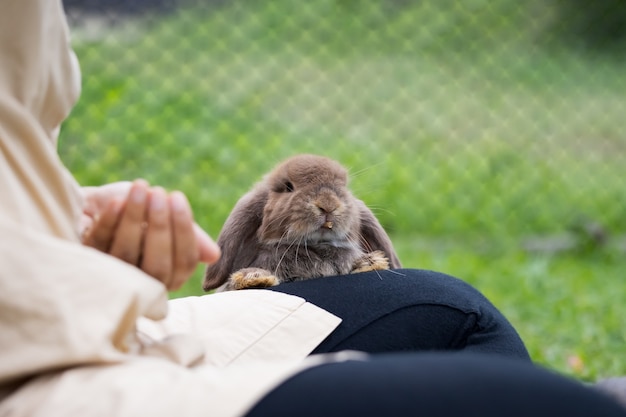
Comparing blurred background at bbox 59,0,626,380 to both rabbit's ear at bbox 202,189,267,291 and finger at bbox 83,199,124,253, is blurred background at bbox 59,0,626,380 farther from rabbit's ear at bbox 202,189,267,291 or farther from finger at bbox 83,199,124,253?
finger at bbox 83,199,124,253

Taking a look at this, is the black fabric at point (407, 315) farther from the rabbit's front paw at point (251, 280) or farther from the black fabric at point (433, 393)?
the black fabric at point (433, 393)

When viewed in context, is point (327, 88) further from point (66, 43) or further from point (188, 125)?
point (66, 43)

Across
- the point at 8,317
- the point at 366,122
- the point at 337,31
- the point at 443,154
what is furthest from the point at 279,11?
the point at 8,317

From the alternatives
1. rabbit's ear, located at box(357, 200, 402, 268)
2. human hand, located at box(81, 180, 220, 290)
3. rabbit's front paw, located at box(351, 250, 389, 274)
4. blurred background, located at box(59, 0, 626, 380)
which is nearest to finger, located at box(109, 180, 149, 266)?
human hand, located at box(81, 180, 220, 290)

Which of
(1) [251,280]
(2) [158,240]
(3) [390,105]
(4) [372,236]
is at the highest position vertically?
(3) [390,105]

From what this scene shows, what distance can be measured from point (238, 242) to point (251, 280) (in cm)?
20

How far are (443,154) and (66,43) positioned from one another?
4722 mm

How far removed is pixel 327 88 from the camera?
6.07 m

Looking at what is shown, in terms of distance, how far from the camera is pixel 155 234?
1395 mm

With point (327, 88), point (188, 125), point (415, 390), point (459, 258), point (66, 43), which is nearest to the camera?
point (415, 390)

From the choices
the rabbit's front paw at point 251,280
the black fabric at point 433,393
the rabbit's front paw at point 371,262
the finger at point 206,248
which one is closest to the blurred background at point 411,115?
the rabbit's front paw at point 371,262

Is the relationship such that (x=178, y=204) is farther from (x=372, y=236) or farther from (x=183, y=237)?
(x=372, y=236)

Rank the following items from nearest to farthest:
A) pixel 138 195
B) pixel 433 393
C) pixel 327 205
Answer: pixel 433 393 → pixel 138 195 → pixel 327 205

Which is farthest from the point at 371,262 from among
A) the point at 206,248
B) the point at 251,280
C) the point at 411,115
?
the point at 411,115
